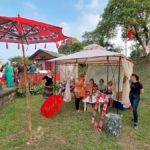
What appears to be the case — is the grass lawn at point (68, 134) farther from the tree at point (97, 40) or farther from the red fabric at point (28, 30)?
the tree at point (97, 40)

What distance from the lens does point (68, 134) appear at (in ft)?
16.7

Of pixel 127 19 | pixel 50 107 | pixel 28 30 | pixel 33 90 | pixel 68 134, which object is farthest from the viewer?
pixel 127 19

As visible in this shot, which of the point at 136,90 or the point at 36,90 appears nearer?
the point at 136,90

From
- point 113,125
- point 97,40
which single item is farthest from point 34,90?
point 97,40

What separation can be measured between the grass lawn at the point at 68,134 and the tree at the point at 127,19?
17.9m

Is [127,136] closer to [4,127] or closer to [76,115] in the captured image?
[76,115]

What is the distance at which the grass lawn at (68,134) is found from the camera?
14.5 ft

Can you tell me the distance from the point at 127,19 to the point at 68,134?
20.4 meters

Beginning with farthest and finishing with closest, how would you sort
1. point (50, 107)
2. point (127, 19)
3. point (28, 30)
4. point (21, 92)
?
point (127, 19)
point (21, 92)
point (50, 107)
point (28, 30)

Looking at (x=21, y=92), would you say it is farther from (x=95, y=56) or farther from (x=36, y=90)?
(x=95, y=56)

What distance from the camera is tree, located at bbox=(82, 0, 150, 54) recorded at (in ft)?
73.9

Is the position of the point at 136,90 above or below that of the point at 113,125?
above

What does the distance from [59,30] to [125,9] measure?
66.3 feet

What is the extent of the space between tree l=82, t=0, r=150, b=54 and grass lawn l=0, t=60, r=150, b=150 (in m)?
17.9
